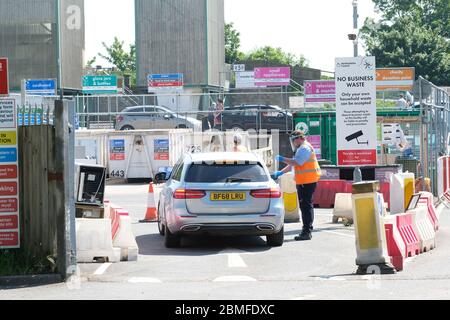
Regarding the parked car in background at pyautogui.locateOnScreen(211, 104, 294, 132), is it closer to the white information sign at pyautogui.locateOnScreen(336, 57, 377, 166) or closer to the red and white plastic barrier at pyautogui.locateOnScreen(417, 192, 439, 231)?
the white information sign at pyautogui.locateOnScreen(336, 57, 377, 166)

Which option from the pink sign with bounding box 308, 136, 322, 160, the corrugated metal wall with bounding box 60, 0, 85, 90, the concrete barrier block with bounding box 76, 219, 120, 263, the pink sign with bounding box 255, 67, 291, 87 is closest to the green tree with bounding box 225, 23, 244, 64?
the pink sign with bounding box 255, 67, 291, 87

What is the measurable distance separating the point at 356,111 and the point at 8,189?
26.3ft

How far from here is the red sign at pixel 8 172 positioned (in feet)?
41.1

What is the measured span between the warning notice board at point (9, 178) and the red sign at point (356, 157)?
25.2 feet

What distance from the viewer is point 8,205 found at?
1257cm

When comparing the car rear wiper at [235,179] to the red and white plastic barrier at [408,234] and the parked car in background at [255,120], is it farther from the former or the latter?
the parked car in background at [255,120]

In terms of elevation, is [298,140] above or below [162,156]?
above

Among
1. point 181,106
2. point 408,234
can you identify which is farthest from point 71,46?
point 408,234

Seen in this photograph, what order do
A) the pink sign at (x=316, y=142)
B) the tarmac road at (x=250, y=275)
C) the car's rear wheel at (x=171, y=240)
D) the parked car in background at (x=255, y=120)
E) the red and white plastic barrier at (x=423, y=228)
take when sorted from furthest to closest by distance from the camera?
the parked car in background at (x=255, y=120), the pink sign at (x=316, y=142), the car's rear wheel at (x=171, y=240), the red and white plastic barrier at (x=423, y=228), the tarmac road at (x=250, y=275)

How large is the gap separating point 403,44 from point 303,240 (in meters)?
69.7

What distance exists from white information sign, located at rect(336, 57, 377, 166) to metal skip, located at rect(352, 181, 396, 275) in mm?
6054

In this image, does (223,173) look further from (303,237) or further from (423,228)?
(423,228)

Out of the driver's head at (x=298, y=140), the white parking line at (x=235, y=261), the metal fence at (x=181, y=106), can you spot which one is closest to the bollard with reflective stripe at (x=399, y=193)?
the driver's head at (x=298, y=140)

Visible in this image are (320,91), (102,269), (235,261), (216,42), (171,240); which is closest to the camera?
(102,269)
